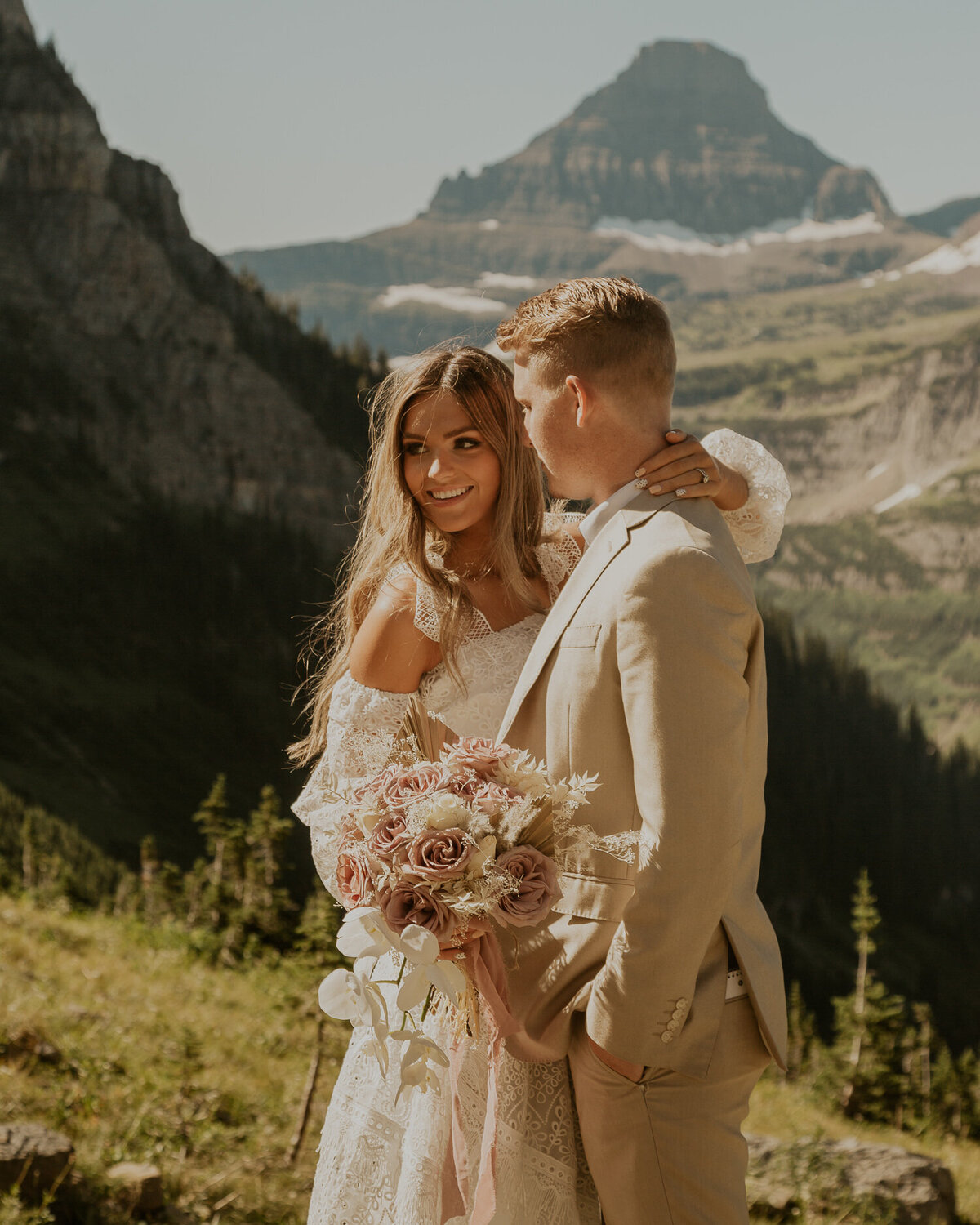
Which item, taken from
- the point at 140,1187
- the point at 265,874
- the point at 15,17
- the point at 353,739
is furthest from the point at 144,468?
the point at 353,739

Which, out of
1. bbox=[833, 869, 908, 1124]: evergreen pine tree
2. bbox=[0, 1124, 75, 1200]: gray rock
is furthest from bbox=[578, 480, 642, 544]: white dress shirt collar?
bbox=[833, 869, 908, 1124]: evergreen pine tree

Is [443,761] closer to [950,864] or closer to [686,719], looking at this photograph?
[686,719]

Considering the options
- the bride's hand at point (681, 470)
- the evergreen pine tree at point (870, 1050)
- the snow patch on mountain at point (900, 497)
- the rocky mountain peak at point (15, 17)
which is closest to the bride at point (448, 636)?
the bride's hand at point (681, 470)

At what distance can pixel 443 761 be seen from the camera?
6.81 feet

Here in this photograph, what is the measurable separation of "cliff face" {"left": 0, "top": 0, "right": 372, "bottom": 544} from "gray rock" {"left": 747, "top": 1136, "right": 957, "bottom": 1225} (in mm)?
74885

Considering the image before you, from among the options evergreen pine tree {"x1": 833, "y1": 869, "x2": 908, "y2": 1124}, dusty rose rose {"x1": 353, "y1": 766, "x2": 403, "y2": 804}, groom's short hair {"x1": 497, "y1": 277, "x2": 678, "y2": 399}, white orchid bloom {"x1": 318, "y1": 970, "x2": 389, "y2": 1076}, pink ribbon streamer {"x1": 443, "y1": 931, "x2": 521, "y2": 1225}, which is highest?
groom's short hair {"x1": 497, "y1": 277, "x2": 678, "y2": 399}

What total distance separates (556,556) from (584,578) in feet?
3.00

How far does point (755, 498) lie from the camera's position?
9.35 feet

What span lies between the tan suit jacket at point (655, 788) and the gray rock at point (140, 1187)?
8.98 ft

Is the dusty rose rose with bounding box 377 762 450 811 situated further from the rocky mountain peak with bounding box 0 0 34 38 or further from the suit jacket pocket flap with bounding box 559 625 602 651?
the rocky mountain peak with bounding box 0 0 34 38

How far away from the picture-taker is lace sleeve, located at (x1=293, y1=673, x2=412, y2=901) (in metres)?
2.65

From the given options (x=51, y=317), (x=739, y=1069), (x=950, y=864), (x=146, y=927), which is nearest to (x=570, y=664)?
(x=739, y=1069)

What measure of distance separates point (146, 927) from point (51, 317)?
255 feet

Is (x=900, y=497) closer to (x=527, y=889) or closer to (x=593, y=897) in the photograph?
(x=593, y=897)
